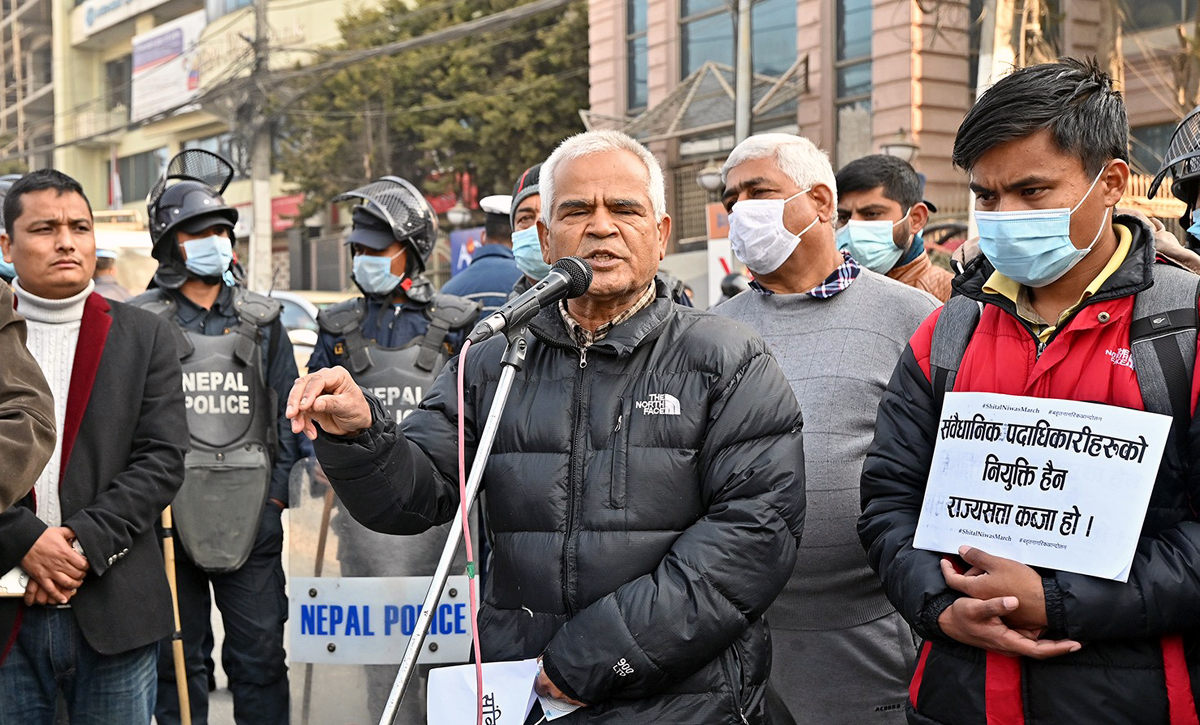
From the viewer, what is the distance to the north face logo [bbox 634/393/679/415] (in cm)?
274

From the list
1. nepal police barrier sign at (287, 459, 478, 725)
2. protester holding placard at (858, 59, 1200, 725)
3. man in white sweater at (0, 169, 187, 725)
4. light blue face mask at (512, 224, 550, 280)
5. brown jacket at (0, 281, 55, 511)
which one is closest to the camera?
protester holding placard at (858, 59, 1200, 725)

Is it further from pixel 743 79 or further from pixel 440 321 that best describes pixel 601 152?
pixel 743 79

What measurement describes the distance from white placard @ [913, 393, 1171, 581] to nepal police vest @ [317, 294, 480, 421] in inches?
119

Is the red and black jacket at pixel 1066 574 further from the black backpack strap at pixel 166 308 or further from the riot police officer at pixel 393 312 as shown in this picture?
→ the black backpack strap at pixel 166 308

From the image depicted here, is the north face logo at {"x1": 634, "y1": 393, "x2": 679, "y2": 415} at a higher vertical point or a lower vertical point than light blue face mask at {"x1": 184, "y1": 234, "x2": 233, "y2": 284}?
lower

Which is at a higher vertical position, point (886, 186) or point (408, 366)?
point (886, 186)

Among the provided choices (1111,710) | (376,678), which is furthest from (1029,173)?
(376,678)

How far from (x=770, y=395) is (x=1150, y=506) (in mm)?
831

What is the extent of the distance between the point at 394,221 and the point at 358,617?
2.01 m

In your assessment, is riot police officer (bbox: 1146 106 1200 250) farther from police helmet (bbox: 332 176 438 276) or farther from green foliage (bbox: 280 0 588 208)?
green foliage (bbox: 280 0 588 208)

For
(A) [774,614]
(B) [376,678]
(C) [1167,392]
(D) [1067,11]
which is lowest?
(B) [376,678]

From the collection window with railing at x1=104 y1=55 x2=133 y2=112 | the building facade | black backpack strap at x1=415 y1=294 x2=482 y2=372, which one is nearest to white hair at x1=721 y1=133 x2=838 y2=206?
black backpack strap at x1=415 y1=294 x2=482 y2=372

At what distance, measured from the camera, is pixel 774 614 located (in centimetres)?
362

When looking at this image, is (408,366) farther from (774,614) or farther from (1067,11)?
(1067,11)
